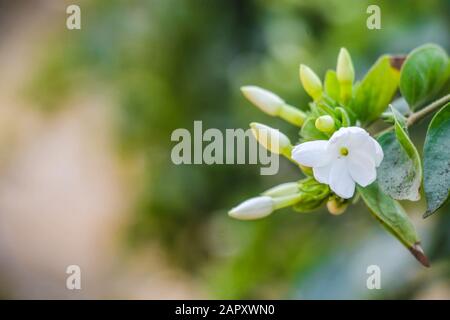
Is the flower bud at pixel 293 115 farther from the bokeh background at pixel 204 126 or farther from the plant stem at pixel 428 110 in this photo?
the bokeh background at pixel 204 126

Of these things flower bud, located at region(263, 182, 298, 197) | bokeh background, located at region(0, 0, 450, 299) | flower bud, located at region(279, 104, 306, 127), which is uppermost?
bokeh background, located at region(0, 0, 450, 299)

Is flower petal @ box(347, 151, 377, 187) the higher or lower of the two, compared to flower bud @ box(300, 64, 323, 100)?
lower

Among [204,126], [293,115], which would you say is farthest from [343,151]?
[204,126]

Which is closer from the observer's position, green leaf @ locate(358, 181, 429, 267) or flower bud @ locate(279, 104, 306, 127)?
green leaf @ locate(358, 181, 429, 267)

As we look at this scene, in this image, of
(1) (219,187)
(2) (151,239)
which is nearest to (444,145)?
(1) (219,187)

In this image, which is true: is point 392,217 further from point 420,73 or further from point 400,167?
point 420,73

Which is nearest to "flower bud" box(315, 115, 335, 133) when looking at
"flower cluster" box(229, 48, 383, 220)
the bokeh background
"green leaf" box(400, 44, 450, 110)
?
"flower cluster" box(229, 48, 383, 220)

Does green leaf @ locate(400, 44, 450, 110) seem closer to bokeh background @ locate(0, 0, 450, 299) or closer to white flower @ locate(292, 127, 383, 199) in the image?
white flower @ locate(292, 127, 383, 199)

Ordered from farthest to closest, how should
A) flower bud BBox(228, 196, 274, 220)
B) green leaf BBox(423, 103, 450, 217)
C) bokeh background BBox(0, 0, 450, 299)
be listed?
bokeh background BBox(0, 0, 450, 299) < flower bud BBox(228, 196, 274, 220) < green leaf BBox(423, 103, 450, 217)
